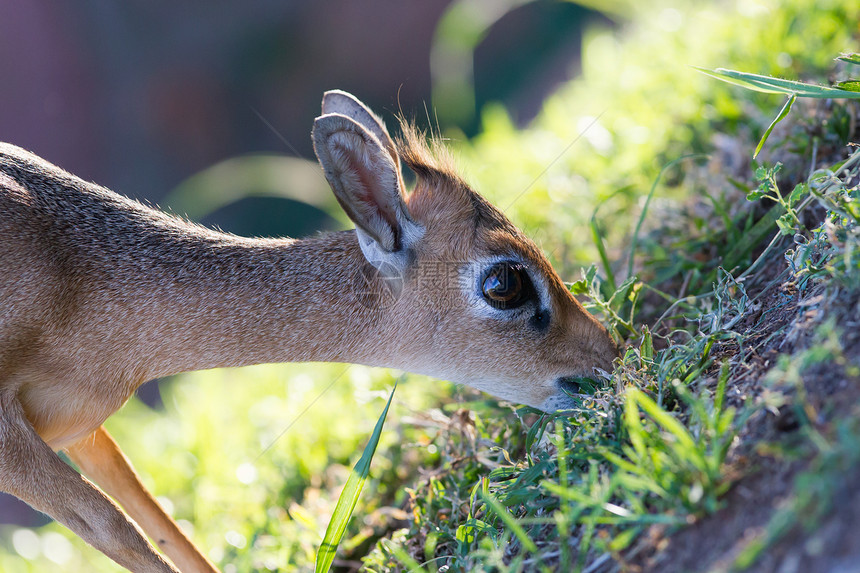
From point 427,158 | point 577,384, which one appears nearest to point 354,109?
point 427,158

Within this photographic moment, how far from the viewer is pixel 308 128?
9.93 m

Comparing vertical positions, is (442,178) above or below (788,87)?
below

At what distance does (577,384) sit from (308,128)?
7763mm

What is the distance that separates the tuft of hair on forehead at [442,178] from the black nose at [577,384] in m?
0.64

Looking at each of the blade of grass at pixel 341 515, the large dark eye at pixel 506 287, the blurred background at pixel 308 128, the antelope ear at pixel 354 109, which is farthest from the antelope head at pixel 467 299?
the blade of grass at pixel 341 515

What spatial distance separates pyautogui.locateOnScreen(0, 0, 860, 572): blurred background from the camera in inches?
154

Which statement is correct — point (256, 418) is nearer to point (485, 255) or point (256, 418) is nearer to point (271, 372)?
point (271, 372)

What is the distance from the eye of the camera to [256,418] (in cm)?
469

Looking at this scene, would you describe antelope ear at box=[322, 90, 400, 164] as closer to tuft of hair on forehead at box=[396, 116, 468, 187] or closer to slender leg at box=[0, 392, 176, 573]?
tuft of hair on forehead at box=[396, 116, 468, 187]

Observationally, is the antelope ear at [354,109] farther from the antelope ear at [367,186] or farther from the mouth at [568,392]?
the mouth at [568,392]

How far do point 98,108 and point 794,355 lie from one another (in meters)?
9.03

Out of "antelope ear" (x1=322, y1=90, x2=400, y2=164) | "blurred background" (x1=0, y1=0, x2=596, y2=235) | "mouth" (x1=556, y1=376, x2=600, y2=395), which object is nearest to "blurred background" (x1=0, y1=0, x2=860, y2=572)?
"blurred background" (x1=0, y1=0, x2=596, y2=235)

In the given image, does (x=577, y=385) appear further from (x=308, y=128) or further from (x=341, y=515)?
(x=308, y=128)

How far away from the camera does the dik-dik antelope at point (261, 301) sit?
9.11ft
